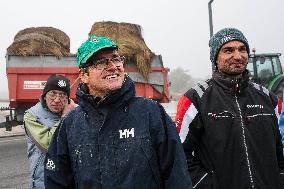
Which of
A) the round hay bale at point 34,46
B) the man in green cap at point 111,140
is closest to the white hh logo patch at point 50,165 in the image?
the man in green cap at point 111,140

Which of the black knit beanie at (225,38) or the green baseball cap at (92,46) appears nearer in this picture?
the green baseball cap at (92,46)

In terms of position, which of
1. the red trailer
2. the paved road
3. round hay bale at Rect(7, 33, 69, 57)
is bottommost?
the paved road

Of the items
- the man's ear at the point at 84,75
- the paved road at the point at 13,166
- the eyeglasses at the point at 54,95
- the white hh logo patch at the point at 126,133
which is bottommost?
the paved road at the point at 13,166

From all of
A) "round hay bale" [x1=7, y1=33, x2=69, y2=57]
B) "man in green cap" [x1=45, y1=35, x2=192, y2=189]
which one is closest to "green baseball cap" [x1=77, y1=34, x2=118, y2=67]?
"man in green cap" [x1=45, y1=35, x2=192, y2=189]

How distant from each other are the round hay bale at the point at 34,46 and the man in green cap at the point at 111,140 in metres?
9.37

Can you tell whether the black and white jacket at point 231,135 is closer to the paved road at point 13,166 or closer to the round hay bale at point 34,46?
the paved road at point 13,166

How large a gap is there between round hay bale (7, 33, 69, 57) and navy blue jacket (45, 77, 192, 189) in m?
9.47

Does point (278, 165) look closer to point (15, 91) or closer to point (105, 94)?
point (105, 94)

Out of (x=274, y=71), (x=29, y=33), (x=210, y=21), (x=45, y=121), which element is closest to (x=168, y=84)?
(x=210, y=21)

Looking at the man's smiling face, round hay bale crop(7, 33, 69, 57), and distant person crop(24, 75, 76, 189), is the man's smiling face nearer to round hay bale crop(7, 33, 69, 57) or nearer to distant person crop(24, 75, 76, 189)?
distant person crop(24, 75, 76, 189)

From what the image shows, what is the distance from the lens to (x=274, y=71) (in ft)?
41.5

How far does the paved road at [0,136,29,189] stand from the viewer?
6.57 metres

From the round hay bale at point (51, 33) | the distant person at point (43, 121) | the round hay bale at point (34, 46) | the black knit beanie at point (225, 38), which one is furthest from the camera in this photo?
the round hay bale at point (51, 33)

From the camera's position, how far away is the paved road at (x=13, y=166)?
6.57 m
